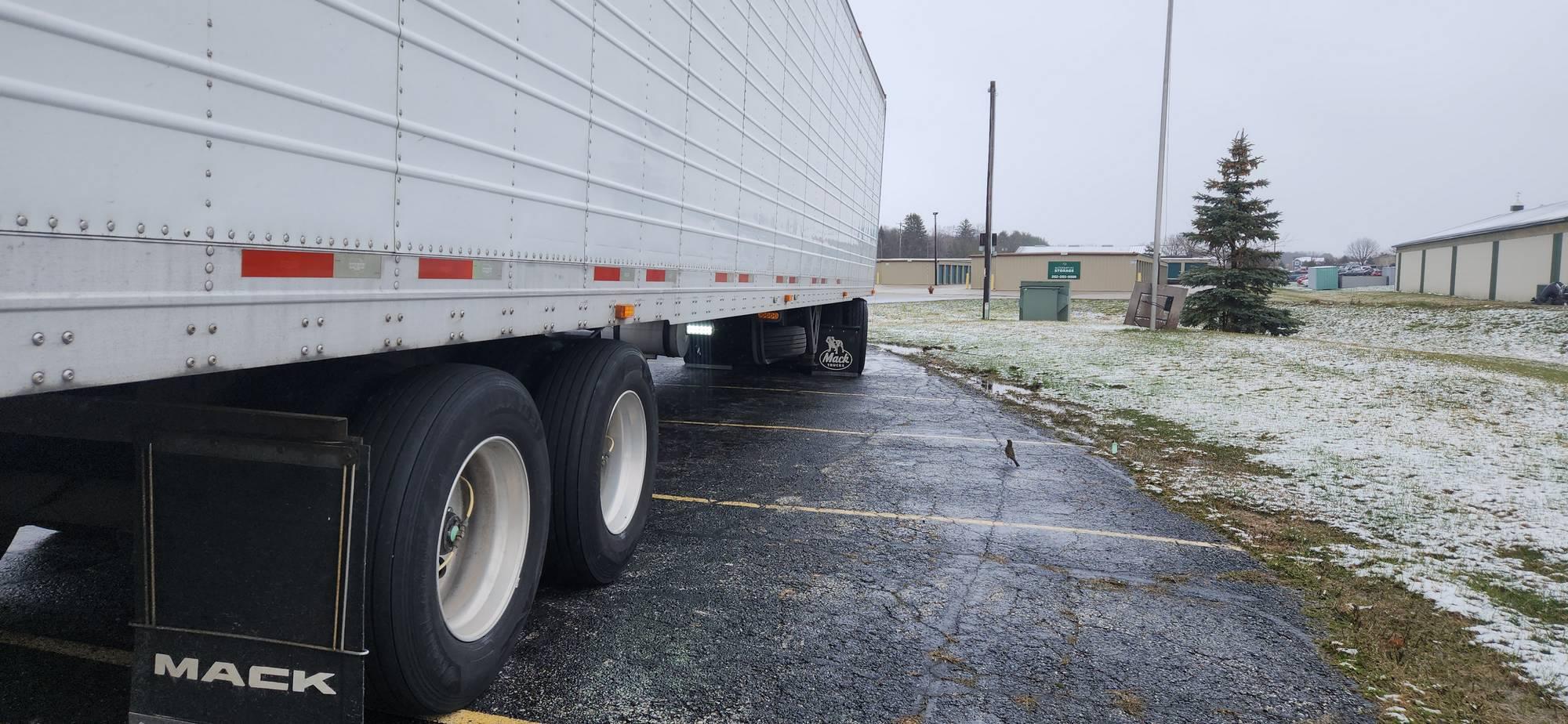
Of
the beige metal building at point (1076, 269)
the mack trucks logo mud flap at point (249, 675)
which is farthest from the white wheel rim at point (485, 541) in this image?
the beige metal building at point (1076, 269)

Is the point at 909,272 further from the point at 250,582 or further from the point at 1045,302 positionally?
the point at 250,582

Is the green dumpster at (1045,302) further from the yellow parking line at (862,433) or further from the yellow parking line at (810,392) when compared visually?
the yellow parking line at (862,433)

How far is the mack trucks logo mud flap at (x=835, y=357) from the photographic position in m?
13.4

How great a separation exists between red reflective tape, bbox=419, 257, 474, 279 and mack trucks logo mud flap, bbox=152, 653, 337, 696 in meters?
1.07

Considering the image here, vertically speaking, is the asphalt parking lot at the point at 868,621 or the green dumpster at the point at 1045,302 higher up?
the green dumpster at the point at 1045,302

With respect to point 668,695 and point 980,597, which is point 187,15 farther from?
point 980,597

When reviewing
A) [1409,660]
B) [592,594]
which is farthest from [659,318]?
[1409,660]

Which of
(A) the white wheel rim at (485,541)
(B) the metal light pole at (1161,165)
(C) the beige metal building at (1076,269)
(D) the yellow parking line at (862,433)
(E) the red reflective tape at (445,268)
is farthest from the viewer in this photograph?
(C) the beige metal building at (1076,269)

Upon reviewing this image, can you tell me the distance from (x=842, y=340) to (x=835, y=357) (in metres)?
0.31

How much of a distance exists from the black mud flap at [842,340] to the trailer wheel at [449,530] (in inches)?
394

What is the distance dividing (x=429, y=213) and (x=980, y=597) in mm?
3069

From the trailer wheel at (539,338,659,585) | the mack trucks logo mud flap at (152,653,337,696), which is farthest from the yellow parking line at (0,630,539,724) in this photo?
the trailer wheel at (539,338,659,585)

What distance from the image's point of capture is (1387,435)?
8953 millimetres

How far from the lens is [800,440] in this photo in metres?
8.23
